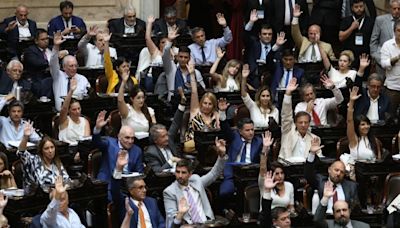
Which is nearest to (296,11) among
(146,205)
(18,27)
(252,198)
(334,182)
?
(18,27)

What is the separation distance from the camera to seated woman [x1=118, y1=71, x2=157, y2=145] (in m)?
12.7

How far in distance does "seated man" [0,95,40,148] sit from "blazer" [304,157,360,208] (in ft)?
8.21

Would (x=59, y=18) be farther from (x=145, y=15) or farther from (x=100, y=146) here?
(x=100, y=146)

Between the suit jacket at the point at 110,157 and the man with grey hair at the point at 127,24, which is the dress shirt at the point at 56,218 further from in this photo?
the man with grey hair at the point at 127,24

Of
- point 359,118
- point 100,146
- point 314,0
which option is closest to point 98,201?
point 100,146

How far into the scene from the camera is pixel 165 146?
39.6 feet

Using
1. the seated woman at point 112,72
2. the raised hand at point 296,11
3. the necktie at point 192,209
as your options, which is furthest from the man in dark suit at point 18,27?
the necktie at point 192,209

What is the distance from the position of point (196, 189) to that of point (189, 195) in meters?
0.11

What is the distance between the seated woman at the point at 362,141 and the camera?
1259 centimetres

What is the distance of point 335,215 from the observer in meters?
11.0

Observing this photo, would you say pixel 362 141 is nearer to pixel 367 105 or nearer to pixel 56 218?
pixel 367 105

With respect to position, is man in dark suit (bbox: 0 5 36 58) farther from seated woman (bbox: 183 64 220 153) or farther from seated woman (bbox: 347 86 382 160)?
seated woman (bbox: 347 86 382 160)

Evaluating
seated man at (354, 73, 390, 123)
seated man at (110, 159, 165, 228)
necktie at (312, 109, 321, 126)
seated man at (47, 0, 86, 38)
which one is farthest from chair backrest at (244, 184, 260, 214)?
seated man at (47, 0, 86, 38)

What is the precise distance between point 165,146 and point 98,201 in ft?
3.42
